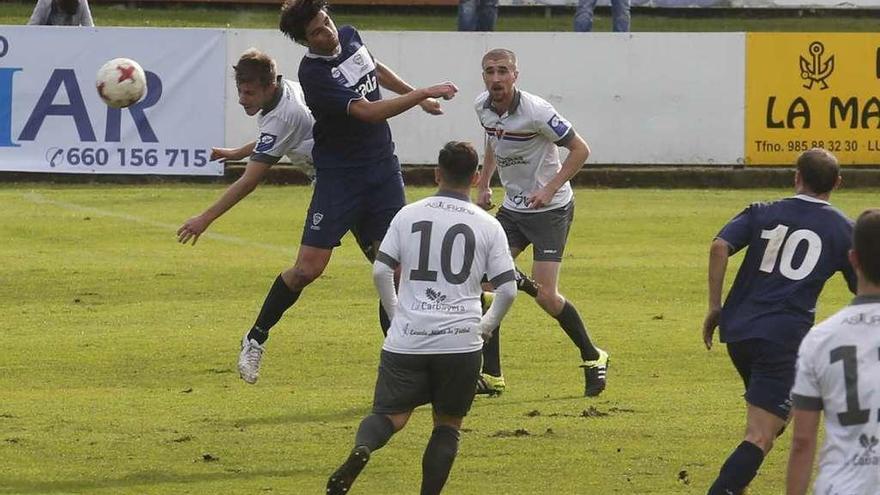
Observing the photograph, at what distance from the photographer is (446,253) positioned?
7.81 m

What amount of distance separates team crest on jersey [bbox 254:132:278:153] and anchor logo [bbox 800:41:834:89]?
12.9m

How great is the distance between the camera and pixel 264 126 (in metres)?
10.7

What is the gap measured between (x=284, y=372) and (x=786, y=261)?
192 inches

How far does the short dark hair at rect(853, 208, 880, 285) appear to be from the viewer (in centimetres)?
555

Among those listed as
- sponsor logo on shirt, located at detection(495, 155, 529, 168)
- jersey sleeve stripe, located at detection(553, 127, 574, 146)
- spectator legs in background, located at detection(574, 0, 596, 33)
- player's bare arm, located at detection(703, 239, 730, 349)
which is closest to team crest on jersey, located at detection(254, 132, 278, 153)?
sponsor logo on shirt, located at detection(495, 155, 529, 168)

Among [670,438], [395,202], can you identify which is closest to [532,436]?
[670,438]

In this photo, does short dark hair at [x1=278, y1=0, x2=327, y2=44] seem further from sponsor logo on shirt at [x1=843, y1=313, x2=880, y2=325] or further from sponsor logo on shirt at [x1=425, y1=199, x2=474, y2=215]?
sponsor logo on shirt at [x1=843, y1=313, x2=880, y2=325]

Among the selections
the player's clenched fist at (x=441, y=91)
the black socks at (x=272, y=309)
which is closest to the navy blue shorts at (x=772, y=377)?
the player's clenched fist at (x=441, y=91)

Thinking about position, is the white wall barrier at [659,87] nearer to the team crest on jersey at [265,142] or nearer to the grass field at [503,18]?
the grass field at [503,18]

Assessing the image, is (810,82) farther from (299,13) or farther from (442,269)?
(442,269)

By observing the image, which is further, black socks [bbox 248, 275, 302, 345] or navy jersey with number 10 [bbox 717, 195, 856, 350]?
black socks [bbox 248, 275, 302, 345]

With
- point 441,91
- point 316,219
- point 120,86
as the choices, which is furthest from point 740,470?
point 120,86

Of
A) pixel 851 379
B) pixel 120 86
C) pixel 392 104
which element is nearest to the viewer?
pixel 851 379

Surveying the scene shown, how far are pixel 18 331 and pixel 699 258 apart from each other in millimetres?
6987
